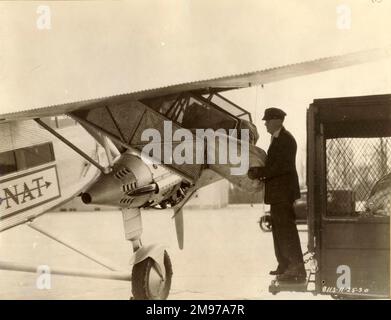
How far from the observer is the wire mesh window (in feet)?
18.2

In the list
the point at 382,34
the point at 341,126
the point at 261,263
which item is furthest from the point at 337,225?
the point at 261,263

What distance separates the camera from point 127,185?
6.61m

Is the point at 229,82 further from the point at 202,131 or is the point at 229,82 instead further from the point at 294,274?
the point at 294,274

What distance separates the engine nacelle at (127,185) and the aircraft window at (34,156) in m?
0.95

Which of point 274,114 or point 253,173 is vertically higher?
point 274,114

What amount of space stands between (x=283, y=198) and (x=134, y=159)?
6.71 ft

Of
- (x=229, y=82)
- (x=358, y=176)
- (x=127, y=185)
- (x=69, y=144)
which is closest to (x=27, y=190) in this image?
(x=69, y=144)

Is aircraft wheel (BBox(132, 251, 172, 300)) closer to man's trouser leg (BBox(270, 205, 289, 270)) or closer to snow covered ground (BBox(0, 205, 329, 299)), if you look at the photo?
snow covered ground (BBox(0, 205, 329, 299))

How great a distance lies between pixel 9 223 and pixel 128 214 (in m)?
1.51

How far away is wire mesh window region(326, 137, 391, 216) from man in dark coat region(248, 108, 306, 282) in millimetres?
395

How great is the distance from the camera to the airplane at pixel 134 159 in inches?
237

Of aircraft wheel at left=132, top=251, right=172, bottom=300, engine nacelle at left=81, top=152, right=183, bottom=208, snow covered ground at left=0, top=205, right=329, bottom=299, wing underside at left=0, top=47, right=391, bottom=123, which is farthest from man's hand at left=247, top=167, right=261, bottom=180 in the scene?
aircraft wheel at left=132, top=251, right=172, bottom=300

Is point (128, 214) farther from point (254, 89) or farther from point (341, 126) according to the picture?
point (341, 126)

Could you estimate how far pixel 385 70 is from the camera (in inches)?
216
